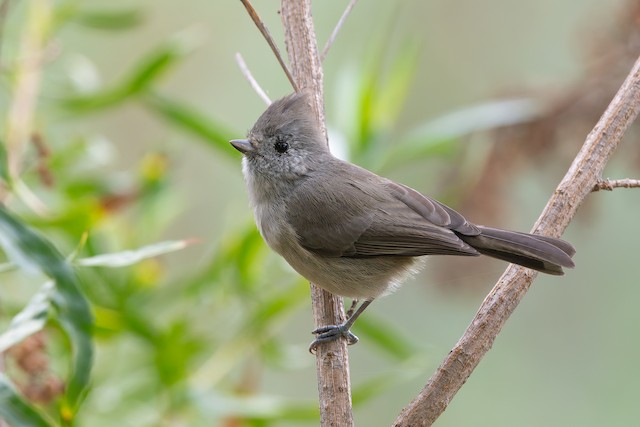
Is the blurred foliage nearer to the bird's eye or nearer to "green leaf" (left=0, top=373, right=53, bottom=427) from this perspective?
the bird's eye

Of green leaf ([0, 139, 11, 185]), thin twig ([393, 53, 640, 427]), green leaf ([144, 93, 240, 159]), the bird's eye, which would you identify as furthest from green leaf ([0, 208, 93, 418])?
the bird's eye

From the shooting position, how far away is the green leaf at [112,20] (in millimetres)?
2824

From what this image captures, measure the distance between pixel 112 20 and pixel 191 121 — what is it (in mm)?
515

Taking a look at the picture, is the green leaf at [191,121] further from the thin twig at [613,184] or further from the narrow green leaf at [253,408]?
the thin twig at [613,184]

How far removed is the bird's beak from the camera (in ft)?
8.79

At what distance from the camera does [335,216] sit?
2.67 m

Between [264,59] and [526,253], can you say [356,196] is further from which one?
[264,59]

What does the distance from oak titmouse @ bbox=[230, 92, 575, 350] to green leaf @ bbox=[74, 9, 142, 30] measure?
597 mm

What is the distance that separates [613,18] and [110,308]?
2.18 m

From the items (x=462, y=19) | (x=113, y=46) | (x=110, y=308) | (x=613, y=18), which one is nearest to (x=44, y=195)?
(x=110, y=308)

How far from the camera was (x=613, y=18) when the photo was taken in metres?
3.10

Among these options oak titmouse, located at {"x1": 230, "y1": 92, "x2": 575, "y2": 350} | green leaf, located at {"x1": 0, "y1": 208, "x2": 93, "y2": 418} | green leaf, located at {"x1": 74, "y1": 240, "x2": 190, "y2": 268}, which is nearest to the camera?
green leaf, located at {"x1": 0, "y1": 208, "x2": 93, "y2": 418}

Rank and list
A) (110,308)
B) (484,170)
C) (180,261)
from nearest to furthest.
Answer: (110,308)
(484,170)
(180,261)

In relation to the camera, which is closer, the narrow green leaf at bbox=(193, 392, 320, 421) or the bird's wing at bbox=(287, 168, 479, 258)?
the narrow green leaf at bbox=(193, 392, 320, 421)
